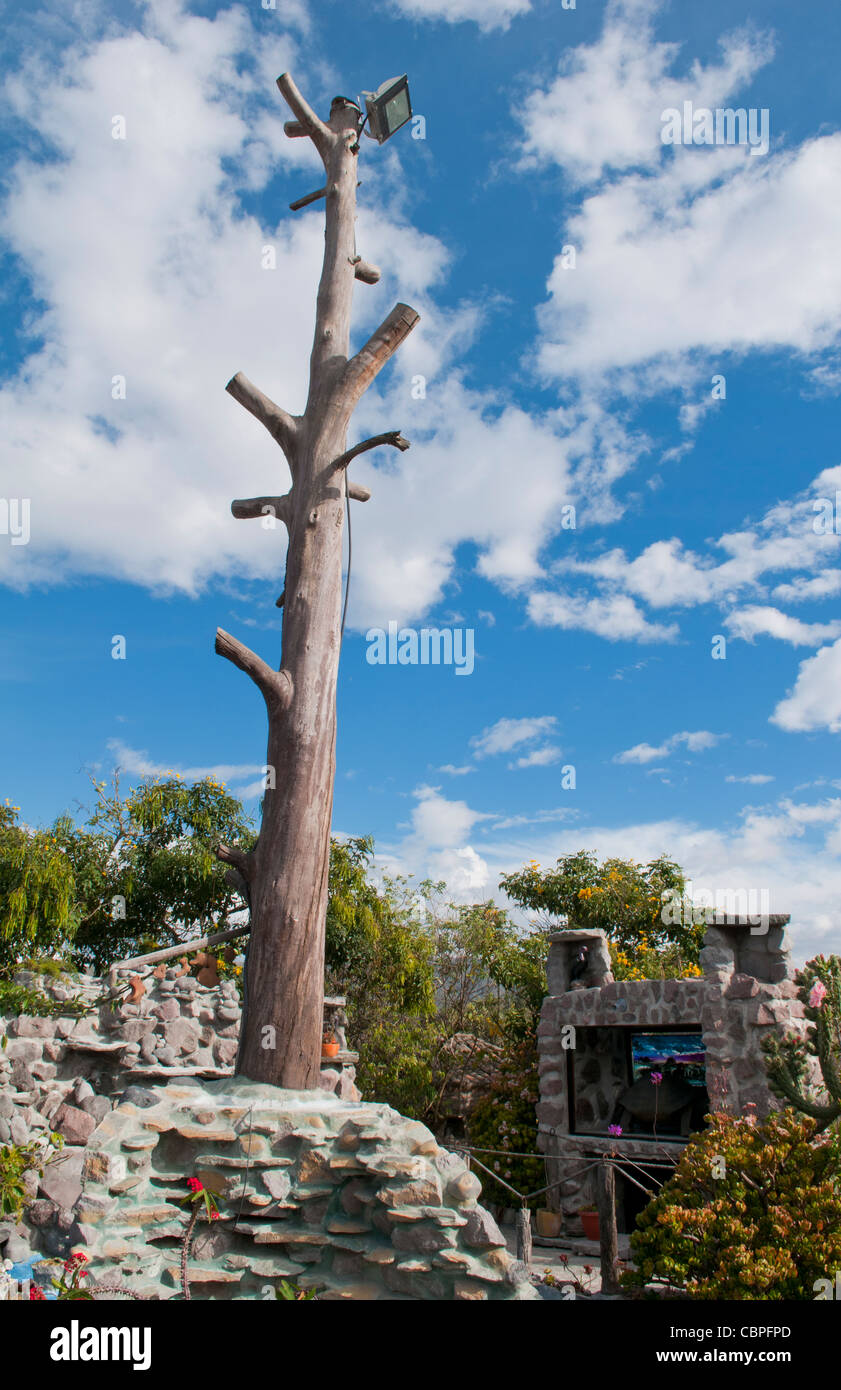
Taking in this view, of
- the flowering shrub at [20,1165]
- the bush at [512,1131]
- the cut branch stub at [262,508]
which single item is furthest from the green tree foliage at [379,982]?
the cut branch stub at [262,508]

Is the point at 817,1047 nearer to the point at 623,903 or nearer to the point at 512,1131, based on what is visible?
the point at 512,1131

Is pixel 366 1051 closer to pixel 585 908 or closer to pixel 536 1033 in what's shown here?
pixel 536 1033

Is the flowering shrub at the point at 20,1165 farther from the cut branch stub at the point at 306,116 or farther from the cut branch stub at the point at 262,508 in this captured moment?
the cut branch stub at the point at 306,116

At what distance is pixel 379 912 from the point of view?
42.2 feet

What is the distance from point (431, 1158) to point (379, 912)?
9299mm

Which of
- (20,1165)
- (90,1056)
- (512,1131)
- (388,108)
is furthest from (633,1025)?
(388,108)

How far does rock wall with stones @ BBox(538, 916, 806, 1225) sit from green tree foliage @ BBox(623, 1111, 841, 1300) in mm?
2304

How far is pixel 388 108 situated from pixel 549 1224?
10.7m

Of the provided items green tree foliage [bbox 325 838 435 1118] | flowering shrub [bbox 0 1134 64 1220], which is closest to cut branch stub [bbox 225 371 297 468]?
flowering shrub [bbox 0 1134 64 1220]

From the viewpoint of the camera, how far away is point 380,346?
5.41 metres

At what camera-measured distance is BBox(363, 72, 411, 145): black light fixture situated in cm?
572

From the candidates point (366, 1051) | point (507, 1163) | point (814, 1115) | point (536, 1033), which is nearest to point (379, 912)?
point (366, 1051)

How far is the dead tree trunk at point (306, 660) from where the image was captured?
4414 millimetres

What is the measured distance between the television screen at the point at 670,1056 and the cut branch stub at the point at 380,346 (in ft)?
25.9
